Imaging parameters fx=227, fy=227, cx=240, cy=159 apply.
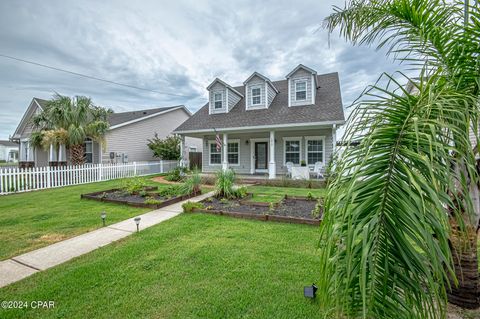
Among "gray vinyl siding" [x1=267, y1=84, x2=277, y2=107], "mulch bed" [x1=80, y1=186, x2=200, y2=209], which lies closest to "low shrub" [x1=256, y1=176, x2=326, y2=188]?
"mulch bed" [x1=80, y1=186, x2=200, y2=209]

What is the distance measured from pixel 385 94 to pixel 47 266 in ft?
15.3

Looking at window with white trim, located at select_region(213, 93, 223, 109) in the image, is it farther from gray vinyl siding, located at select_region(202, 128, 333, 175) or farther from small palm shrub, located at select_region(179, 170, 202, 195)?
small palm shrub, located at select_region(179, 170, 202, 195)

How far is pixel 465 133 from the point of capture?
124 centimetres

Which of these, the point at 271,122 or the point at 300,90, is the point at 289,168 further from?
the point at 300,90

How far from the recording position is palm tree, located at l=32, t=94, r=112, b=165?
12781 mm

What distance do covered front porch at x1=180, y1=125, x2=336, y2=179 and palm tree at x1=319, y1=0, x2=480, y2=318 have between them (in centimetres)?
1046

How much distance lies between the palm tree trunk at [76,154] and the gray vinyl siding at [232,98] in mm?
9405

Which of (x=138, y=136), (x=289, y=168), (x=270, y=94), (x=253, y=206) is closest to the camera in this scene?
(x=253, y=206)

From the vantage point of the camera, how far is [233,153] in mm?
15312

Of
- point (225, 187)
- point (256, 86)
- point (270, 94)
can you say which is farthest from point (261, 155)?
point (225, 187)

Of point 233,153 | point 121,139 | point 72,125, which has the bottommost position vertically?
point 233,153

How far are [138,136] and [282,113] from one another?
11.5m

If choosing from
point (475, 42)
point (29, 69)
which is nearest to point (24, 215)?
point (475, 42)

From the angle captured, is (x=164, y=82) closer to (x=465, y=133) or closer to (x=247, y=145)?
(x=247, y=145)
